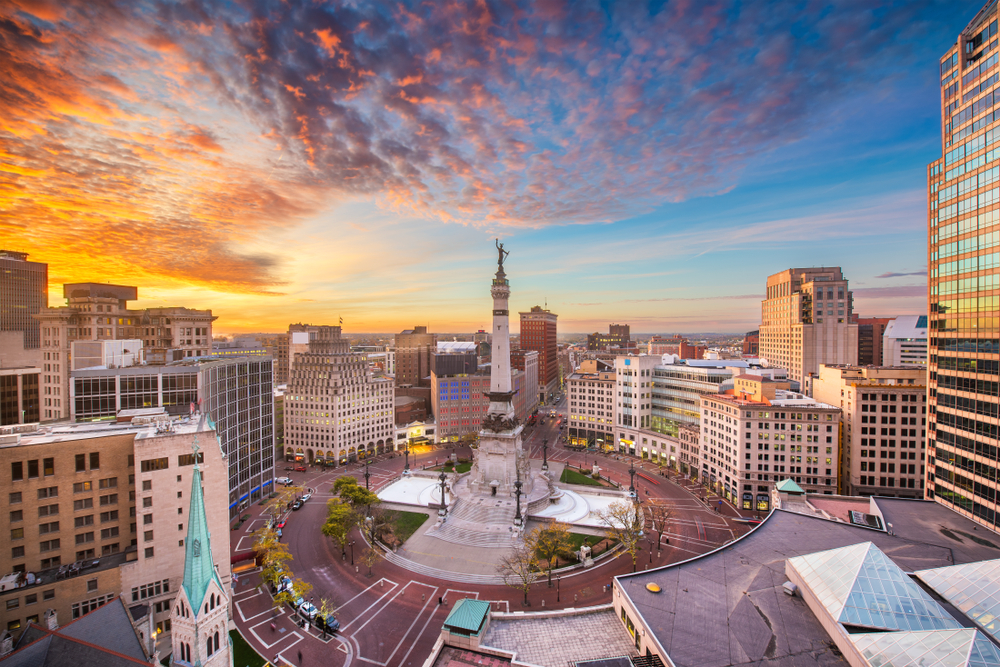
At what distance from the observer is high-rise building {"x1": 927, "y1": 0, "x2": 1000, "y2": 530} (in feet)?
161

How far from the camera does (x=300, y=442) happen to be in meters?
111

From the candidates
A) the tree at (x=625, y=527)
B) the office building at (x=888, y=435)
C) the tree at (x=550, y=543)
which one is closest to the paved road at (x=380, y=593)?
the tree at (x=625, y=527)

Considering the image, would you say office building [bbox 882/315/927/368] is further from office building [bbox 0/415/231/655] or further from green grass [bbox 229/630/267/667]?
office building [bbox 0/415/231/655]

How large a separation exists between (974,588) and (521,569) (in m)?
40.5

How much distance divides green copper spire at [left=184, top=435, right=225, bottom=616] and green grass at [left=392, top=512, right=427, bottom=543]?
132 feet

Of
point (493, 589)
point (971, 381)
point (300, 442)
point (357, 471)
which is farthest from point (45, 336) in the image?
point (971, 381)

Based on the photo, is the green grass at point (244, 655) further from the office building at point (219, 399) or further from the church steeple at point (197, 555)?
the church steeple at point (197, 555)

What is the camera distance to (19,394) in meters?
79.2

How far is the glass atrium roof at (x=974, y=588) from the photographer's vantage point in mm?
31234

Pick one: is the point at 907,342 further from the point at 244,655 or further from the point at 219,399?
the point at 219,399

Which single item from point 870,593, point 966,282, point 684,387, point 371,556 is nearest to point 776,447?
point 684,387

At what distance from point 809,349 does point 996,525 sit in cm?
11054

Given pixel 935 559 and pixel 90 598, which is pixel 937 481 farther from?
pixel 90 598

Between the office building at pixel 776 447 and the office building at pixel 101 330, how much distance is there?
103786 mm
